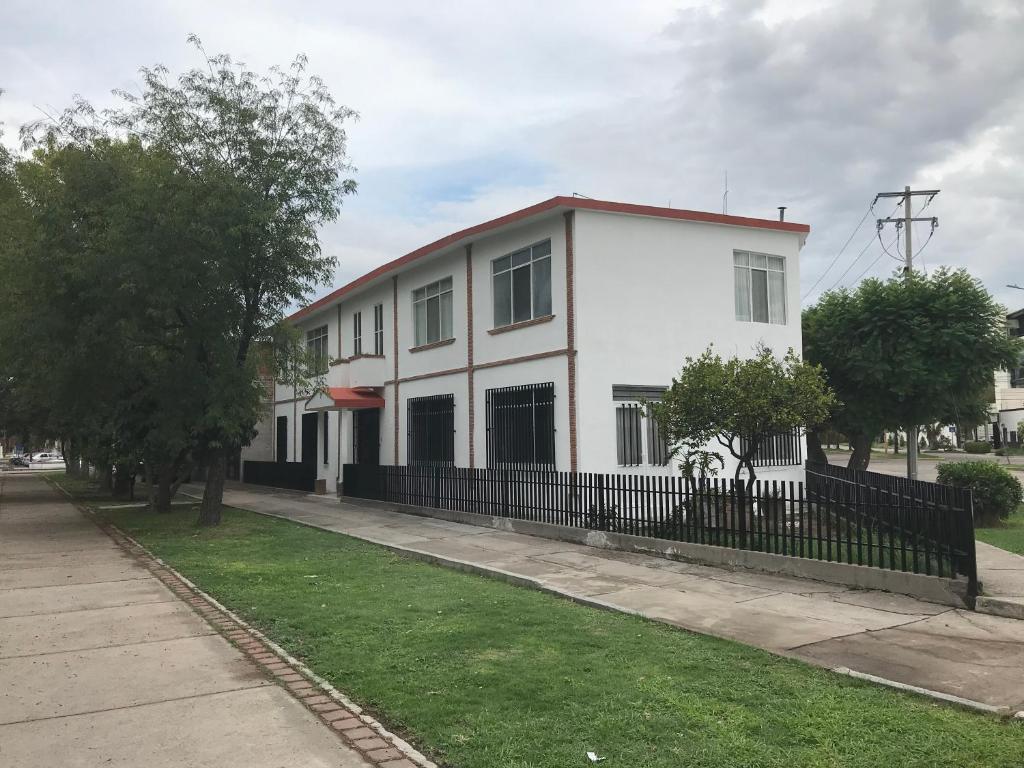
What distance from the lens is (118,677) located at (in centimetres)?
648

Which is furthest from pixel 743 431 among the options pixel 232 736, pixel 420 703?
pixel 232 736

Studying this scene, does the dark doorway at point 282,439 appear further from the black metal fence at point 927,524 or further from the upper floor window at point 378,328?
the black metal fence at point 927,524

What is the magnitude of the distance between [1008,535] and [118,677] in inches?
551

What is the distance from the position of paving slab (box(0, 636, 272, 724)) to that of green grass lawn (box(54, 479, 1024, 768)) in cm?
62

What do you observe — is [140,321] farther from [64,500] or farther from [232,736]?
[64,500]

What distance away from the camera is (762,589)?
983 centimetres

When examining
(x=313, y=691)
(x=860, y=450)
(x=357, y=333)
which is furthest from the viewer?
(x=357, y=333)

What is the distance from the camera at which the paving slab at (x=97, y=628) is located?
25.0 feet

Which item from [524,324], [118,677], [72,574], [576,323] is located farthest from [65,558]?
[576,323]

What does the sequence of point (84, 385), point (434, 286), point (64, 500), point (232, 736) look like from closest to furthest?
point (232, 736) → point (84, 385) → point (434, 286) → point (64, 500)

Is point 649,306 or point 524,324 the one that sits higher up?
point 649,306

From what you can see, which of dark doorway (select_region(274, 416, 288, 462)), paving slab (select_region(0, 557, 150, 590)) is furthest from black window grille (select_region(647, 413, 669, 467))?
dark doorway (select_region(274, 416, 288, 462))

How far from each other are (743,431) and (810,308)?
1191 cm

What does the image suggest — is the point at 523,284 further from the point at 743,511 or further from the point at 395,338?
the point at 743,511
